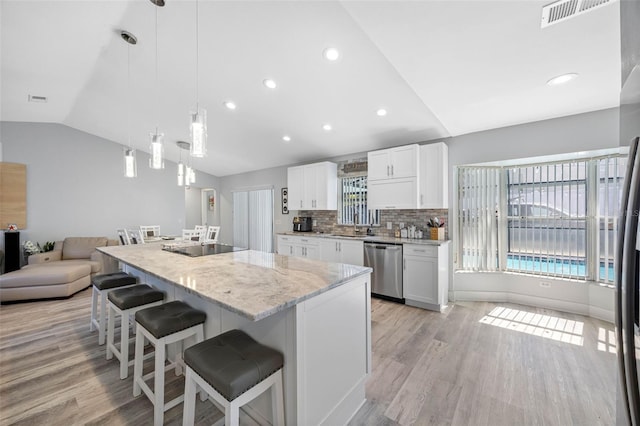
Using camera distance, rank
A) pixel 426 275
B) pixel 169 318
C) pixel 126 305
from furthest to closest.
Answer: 1. pixel 426 275
2. pixel 126 305
3. pixel 169 318

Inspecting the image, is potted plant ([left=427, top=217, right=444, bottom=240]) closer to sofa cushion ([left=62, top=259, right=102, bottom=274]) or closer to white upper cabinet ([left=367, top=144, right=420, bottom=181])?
white upper cabinet ([left=367, top=144, right=420, bottom=181])

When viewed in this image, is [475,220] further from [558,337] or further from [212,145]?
[212,145]

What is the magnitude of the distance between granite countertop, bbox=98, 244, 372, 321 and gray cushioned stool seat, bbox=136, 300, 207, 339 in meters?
0.27

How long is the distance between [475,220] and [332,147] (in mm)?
2676

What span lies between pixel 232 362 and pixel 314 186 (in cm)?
404

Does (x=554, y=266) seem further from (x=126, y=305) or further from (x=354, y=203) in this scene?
(x=126, y=305)

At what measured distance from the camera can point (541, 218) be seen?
3668 millimetres

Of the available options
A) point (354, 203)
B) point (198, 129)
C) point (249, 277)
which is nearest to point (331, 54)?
point (198, 129)

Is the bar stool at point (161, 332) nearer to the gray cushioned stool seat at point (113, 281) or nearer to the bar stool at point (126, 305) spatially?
the bar stool at point (126, 305)

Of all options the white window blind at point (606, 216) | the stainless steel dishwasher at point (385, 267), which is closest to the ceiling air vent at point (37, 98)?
the stainless steel dishwasher at point (385, 267)

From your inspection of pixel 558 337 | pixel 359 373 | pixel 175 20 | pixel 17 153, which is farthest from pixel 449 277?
pixel 17 153

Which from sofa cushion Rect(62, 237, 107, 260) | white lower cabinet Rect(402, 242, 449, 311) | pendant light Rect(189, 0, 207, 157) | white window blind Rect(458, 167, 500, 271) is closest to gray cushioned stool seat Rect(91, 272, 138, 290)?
pendant light Rect(189, 0, 207, 157)

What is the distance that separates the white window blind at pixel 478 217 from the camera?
12.7 feet

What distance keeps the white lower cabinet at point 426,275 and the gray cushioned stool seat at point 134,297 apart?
10.00 ft
